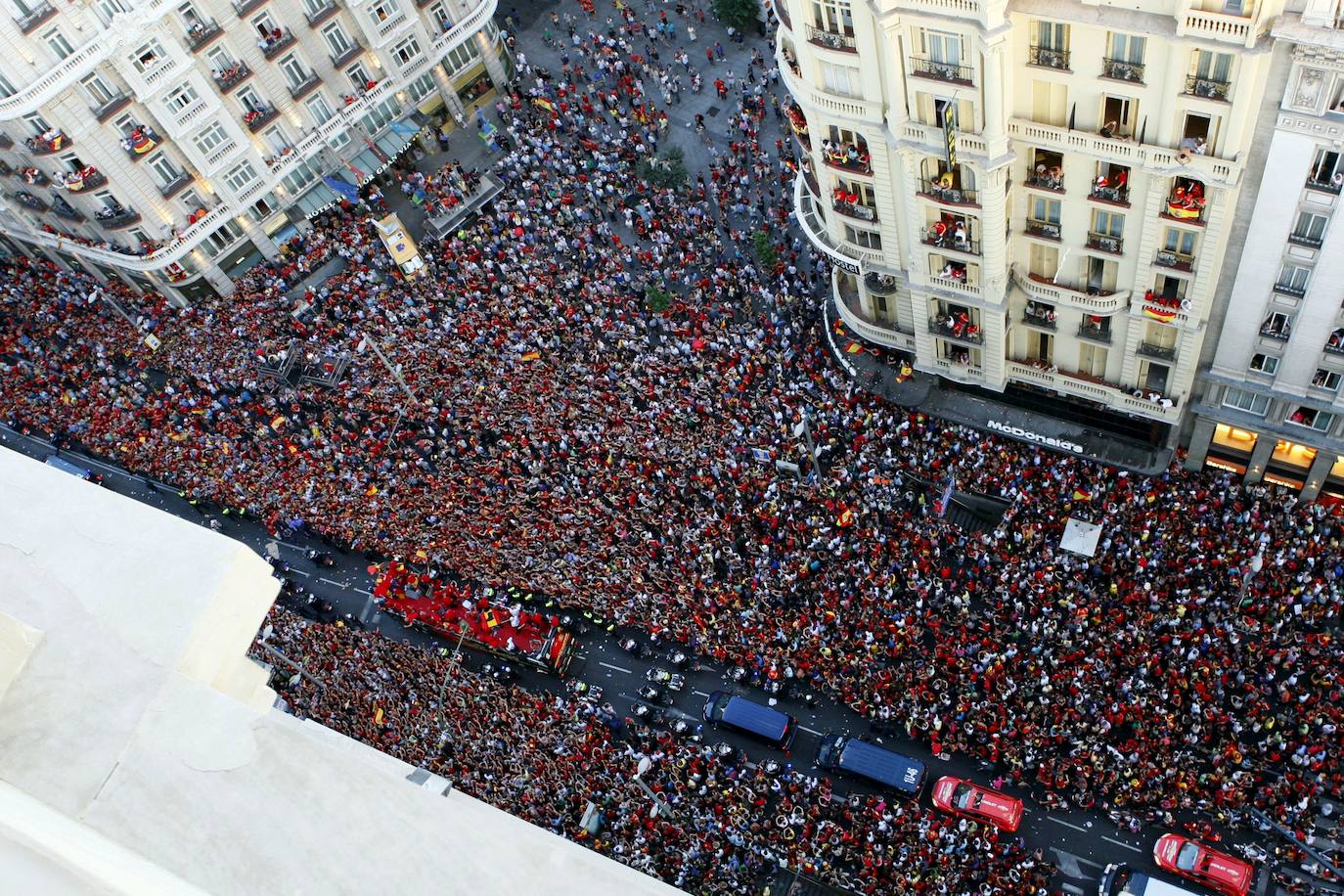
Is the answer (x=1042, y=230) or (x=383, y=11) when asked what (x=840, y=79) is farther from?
(x=383, y=11)

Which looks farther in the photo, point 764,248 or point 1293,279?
point 764,248

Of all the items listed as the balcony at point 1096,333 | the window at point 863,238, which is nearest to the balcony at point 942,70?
the window at point 863,238

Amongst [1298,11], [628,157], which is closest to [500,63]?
[628,157]

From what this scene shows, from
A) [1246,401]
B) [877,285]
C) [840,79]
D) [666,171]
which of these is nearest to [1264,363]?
[1246,401]

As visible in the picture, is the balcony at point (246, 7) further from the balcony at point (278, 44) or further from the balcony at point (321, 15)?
the balcony at point (321, 15)

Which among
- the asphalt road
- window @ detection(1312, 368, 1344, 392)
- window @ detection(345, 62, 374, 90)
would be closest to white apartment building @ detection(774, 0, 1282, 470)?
window @ detection(1312, 368, 1344, 392)

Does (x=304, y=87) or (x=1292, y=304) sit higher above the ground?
(x=304, y=87)
